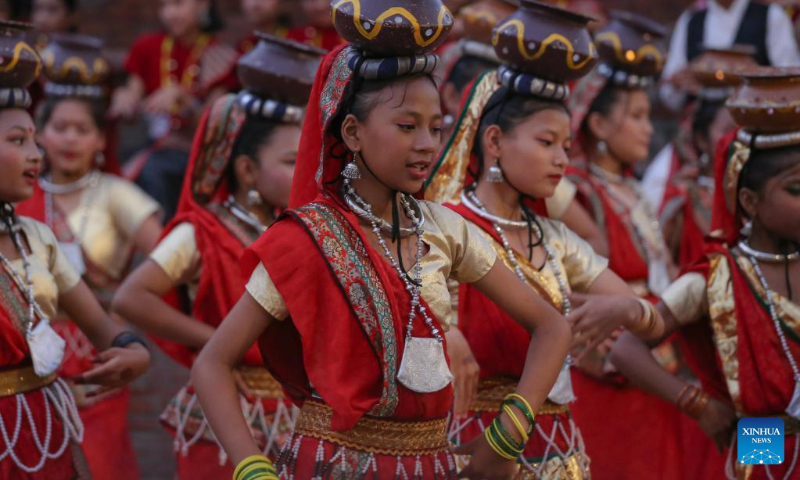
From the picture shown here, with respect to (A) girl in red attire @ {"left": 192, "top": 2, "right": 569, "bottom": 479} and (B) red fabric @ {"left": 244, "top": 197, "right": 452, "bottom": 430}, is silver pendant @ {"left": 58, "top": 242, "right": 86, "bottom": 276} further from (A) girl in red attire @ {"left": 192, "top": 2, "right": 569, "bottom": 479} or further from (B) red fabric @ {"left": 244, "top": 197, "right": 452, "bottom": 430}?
(B) red fabric @ {"left": 244, "top": 197, "right": 452, "bottom": 430}

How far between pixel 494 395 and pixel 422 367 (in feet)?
2.88

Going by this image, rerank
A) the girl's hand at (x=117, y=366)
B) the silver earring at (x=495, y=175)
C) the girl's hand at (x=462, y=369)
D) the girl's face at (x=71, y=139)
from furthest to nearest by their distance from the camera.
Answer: the girl's face at (x=71, y=139), the silver earring at (x=495, y=175), the girl's hand at (x=117, y=366), the girl's hand at (x=462, y=369)

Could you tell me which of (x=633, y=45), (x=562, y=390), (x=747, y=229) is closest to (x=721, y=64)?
(x=633, y=45)

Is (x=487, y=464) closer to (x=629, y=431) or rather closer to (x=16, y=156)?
(x=16, y=156)

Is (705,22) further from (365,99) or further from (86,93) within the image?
(365,99)

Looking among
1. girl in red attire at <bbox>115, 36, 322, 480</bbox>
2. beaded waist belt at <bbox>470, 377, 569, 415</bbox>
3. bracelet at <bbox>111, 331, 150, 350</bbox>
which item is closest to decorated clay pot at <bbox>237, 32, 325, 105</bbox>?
girl in red attire at <bbox>115, 36, 322, 480</bbox>

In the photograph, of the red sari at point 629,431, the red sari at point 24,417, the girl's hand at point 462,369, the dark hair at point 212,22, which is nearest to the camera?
the girl's hand at point 462,369

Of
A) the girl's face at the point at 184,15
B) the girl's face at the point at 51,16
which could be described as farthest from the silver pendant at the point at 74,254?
the girl's face at the point at 184,15

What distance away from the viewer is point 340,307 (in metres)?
3.06

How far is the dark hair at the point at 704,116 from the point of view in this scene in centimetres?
688

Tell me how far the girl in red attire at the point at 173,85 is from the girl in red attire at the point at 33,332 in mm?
4103

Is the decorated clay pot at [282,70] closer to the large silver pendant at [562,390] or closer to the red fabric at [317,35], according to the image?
the large silver pendant at [562,390]

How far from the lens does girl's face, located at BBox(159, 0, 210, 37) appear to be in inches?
359

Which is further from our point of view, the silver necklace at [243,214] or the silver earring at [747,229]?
the silver necklace at [243,214]
